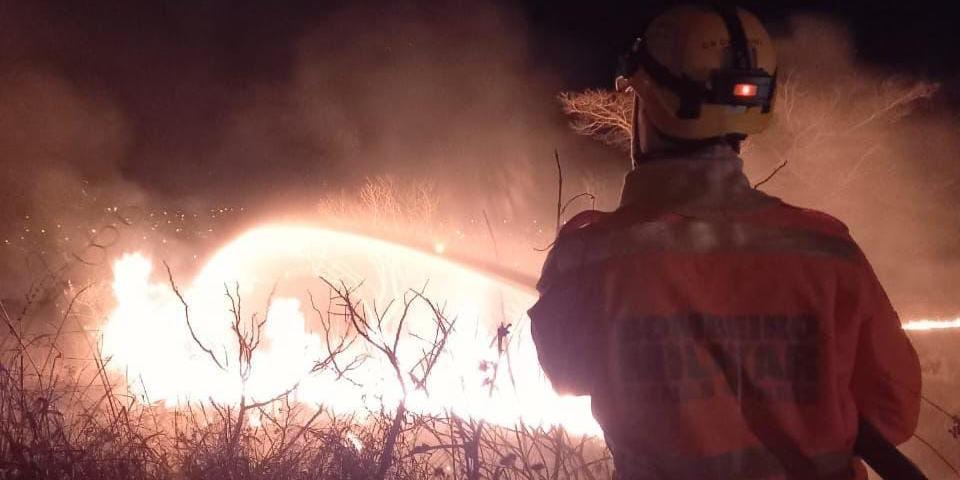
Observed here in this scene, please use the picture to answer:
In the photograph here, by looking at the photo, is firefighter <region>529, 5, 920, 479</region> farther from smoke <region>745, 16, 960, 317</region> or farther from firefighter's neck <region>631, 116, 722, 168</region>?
smoke <region>745, 16, 960, 317</region>

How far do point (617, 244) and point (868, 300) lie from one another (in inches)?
20.8

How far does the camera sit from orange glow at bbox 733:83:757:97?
67.1 inches

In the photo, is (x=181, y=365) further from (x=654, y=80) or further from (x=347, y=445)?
(x=654, y=80)

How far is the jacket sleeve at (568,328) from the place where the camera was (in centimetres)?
154

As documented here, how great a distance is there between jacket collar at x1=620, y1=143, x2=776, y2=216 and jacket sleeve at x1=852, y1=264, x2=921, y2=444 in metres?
0.31

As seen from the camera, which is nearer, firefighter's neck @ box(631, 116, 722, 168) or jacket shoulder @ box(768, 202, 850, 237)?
jacket shoulder @ box(768, 202, 850, 237)

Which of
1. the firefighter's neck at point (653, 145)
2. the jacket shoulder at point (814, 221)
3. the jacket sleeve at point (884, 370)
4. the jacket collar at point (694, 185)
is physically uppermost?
the firefighter's neck at point (653, 145)

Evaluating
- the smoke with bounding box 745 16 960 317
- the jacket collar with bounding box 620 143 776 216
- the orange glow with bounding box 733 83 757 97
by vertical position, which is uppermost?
the smoke with bounding box 745 16 960 317

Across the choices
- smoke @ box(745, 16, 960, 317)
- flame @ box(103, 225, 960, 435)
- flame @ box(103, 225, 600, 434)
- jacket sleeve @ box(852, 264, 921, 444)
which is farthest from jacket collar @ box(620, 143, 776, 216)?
smoke @ box(745, 16, 960, 317)

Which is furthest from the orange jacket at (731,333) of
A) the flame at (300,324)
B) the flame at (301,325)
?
the flame at (300,324)

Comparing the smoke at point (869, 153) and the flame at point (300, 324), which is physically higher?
the smoke at point (869, 153)

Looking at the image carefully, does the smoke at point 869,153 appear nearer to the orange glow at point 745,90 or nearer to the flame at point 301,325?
the flame at point 301,325

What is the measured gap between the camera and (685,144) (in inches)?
68.9

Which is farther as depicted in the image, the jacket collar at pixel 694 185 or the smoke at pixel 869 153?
the smoke at pixel 869 153
